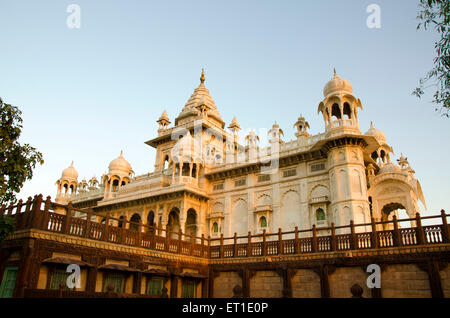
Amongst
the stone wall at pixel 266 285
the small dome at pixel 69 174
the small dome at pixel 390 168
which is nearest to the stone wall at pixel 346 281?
the stone wall at pixel 266 285

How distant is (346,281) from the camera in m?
16.6

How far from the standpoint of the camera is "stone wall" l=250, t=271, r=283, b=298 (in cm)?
1830

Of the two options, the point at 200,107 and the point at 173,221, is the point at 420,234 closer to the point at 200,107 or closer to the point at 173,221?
the point at 173,221

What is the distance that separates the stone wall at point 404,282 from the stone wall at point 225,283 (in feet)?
24.5

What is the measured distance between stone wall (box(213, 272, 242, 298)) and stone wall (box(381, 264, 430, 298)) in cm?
746

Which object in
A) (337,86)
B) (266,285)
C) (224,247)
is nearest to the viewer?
(266,285)

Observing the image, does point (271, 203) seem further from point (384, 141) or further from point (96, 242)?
point (96, 242)

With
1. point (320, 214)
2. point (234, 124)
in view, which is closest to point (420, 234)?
point (320, 214)

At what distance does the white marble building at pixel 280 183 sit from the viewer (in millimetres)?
22516

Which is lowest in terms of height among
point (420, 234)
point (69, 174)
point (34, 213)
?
point (420, 234)

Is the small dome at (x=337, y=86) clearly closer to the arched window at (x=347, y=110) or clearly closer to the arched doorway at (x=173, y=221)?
the arched window at (x=347, y=110)

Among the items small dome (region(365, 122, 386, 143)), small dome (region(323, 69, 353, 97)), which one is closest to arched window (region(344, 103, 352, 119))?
small dome (region(323, 69, 353, 97))

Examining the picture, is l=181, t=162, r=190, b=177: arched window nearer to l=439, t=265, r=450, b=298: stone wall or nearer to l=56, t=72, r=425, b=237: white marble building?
l=56, t=72, r=425, b=237: white marble building

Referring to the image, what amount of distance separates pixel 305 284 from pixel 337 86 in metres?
13.0
